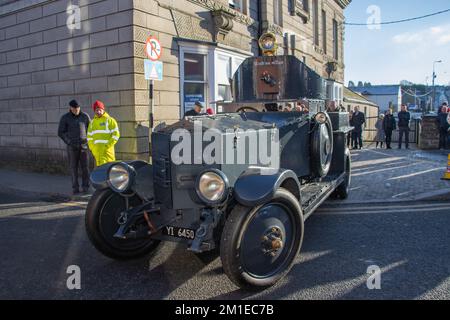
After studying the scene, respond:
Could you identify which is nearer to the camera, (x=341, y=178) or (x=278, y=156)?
(x=278, y=156)

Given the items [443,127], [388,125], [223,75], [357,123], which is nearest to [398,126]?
[388,125]

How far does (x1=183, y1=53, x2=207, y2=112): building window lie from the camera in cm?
1032

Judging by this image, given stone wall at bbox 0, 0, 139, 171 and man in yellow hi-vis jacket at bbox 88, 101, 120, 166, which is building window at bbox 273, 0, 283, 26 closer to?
stone wall at bbox 0, 0, 139, 171

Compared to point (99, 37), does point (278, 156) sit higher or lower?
lower

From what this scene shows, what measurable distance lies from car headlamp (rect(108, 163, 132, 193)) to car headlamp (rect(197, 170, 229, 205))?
923 mm

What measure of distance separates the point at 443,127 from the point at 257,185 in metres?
12.6

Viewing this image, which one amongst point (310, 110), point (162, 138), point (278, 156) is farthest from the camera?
point (310, 110)

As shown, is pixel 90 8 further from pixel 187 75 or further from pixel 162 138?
pixel 162 138

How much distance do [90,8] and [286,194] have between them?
7755 millimetres

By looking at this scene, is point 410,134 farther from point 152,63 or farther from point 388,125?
point 152,63

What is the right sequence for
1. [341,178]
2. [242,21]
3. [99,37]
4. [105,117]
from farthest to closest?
[242,21] → [99,37] → [105,117] → [341,178]
